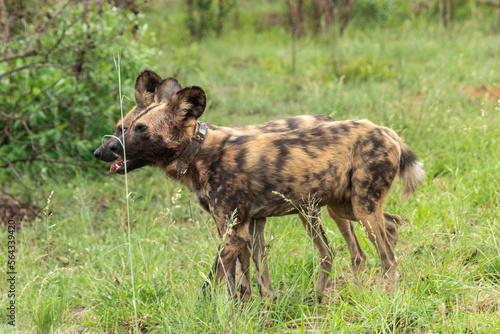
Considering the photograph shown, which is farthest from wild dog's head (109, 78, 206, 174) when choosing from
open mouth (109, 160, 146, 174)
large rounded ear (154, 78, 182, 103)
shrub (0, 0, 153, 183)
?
shrub (0, 0, 153, 183)

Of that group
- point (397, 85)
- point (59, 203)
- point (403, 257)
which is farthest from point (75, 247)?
point (397, 85)

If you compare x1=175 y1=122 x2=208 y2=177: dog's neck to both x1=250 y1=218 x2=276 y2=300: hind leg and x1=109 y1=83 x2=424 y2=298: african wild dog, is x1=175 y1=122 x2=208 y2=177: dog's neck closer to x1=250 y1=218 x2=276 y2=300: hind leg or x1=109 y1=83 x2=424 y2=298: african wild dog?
x1=109 y1=83 x2=424 y2=298: african wild dog

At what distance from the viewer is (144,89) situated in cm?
360

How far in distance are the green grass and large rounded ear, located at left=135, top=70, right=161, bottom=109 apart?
610mm

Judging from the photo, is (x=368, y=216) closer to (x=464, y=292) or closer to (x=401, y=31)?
(x=464, y=292)

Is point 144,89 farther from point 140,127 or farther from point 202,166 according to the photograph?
point 202,166

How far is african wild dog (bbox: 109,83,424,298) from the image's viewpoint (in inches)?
122

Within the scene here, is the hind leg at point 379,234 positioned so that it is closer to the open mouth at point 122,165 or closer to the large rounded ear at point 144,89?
the open mouth at point 122,165

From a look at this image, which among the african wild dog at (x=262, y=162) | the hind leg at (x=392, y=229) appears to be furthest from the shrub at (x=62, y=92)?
the hind leg at (x=392, y=229)

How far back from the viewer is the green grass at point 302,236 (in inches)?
112

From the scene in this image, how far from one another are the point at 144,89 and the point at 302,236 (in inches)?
58.4

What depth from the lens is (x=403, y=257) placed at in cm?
308

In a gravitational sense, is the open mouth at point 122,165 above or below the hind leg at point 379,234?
above

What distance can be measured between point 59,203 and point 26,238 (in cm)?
106
